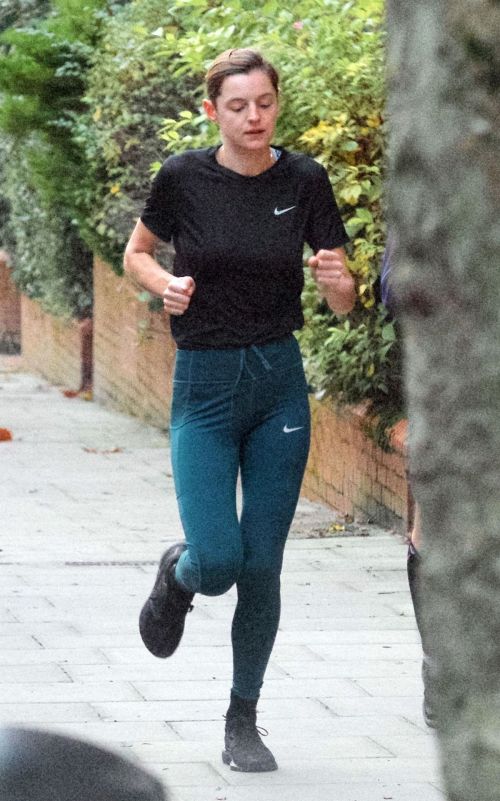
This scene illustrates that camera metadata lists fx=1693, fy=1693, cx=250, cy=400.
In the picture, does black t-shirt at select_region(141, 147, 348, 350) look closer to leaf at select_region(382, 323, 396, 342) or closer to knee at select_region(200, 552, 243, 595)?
knee at select_region(200, 552, 243, 595)

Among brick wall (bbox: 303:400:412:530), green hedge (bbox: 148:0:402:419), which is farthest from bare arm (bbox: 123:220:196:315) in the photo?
brick wall (bbox: 303:400:412:530)

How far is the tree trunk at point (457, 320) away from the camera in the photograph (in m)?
1.45

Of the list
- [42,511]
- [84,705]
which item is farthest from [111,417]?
[84,705]

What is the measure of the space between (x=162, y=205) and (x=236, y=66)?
0.41 m

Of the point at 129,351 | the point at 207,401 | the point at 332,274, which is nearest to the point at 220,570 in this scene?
the point at 207,401

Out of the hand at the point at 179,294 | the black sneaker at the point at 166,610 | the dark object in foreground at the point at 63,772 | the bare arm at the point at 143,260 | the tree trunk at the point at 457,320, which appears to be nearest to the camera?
the tree trunk at the point at 457,320

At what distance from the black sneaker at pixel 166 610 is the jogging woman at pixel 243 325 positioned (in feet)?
0.53

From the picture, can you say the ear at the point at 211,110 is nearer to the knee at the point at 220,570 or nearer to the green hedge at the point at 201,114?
the knee at the point at 220,570

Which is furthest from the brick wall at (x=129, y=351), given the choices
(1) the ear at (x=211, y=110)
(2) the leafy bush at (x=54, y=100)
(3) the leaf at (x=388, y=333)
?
(1) the ear at (x=211, y=110)

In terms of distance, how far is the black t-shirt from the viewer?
171 inches

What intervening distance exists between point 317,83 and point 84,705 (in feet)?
12.3

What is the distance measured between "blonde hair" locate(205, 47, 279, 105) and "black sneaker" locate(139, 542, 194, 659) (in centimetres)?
125

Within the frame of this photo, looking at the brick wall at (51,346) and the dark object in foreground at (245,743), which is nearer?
the dark object in foreground at (245,743)

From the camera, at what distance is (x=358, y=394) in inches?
323
